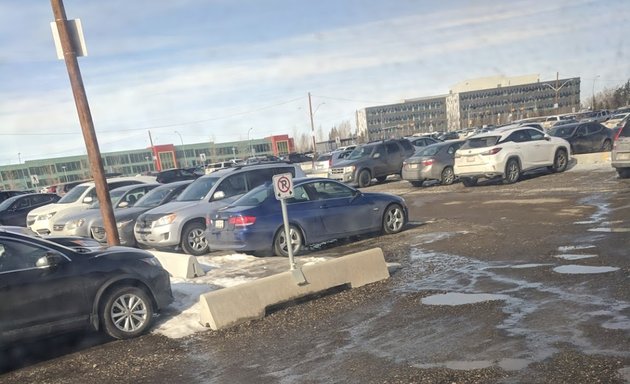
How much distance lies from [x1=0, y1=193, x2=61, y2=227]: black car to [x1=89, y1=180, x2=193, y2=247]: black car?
27.4 feet

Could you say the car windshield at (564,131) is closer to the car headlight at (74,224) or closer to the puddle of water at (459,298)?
the puddle of water at (459,298)

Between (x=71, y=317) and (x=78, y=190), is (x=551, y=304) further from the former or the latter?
(x=78, y=190)

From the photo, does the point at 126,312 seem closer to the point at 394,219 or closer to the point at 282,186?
the point at 282,186

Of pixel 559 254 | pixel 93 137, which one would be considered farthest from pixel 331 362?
pixel 93 137

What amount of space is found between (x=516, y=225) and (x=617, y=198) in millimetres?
3515

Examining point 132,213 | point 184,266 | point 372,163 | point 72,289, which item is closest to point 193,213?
point 132,213

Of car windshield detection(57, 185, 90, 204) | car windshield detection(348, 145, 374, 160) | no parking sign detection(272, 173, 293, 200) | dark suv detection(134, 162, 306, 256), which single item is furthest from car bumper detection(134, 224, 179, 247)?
car windshield detection(348, 145, 374, 160)

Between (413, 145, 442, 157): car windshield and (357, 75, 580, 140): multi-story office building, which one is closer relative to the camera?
(413, 145, 442, 157): car windshield

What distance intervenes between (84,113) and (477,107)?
109m

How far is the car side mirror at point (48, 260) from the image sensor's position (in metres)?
5.66

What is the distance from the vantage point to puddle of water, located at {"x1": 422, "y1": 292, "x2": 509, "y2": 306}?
6016 mm

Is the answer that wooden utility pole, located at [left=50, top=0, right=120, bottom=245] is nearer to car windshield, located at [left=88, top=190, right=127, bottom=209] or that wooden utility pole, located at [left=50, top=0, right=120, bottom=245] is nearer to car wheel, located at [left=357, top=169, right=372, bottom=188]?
car windshield, located at [left=88, top=190, right=127, bottom=209]

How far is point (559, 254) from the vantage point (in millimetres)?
7684

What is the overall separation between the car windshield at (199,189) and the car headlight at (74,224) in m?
2.88
